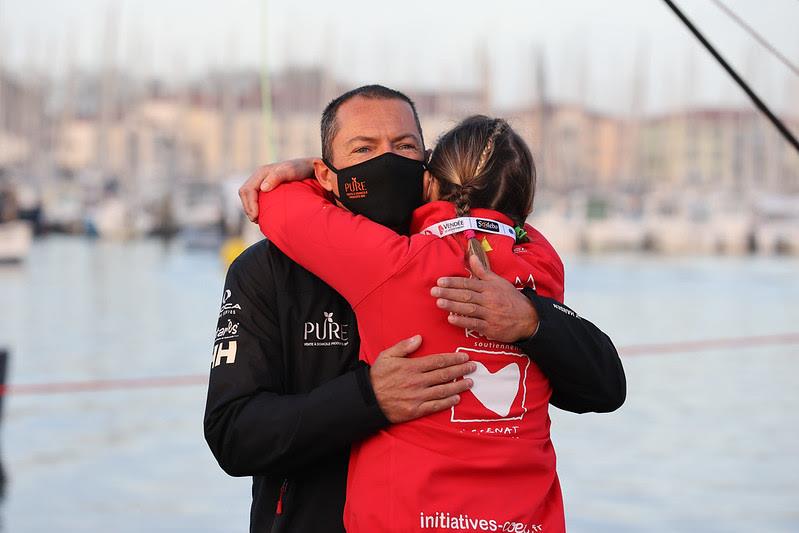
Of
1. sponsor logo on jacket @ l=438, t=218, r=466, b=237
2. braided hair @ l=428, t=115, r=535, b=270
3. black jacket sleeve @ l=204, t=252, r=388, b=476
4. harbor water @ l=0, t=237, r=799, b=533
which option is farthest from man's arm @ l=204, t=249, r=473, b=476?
harbor water @ l=0, t=237, r=799, b=533

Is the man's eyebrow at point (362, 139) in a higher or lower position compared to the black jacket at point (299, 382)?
higher

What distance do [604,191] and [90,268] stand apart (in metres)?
31.0

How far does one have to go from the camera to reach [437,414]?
8.63 feet

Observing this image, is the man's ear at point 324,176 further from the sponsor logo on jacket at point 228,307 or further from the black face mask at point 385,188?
the sponsor logo on jacket at point 228,307

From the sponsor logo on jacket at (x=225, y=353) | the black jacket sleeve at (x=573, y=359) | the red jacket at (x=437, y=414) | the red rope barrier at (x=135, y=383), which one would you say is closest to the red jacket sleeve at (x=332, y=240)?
the red jacket at (x=437, y=414)

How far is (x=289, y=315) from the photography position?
2867 millimetres

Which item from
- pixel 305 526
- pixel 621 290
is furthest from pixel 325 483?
pixel 621 290

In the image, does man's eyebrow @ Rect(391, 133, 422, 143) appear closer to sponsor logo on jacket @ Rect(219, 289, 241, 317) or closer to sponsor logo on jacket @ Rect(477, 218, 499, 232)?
sponsor logo on jacket @ Rect(477, 218, 499, 232)

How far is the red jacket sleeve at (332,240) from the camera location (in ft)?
8.55

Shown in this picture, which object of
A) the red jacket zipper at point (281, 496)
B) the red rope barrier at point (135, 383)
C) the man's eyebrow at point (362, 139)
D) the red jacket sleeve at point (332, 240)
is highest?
the man's eyebrow at point (362, 139)

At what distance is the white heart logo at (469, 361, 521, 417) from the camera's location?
8.65 feet

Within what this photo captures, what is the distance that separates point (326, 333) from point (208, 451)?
8.70 metres

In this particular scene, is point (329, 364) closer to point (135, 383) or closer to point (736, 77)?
point (736, 77)

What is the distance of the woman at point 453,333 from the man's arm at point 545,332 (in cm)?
4
